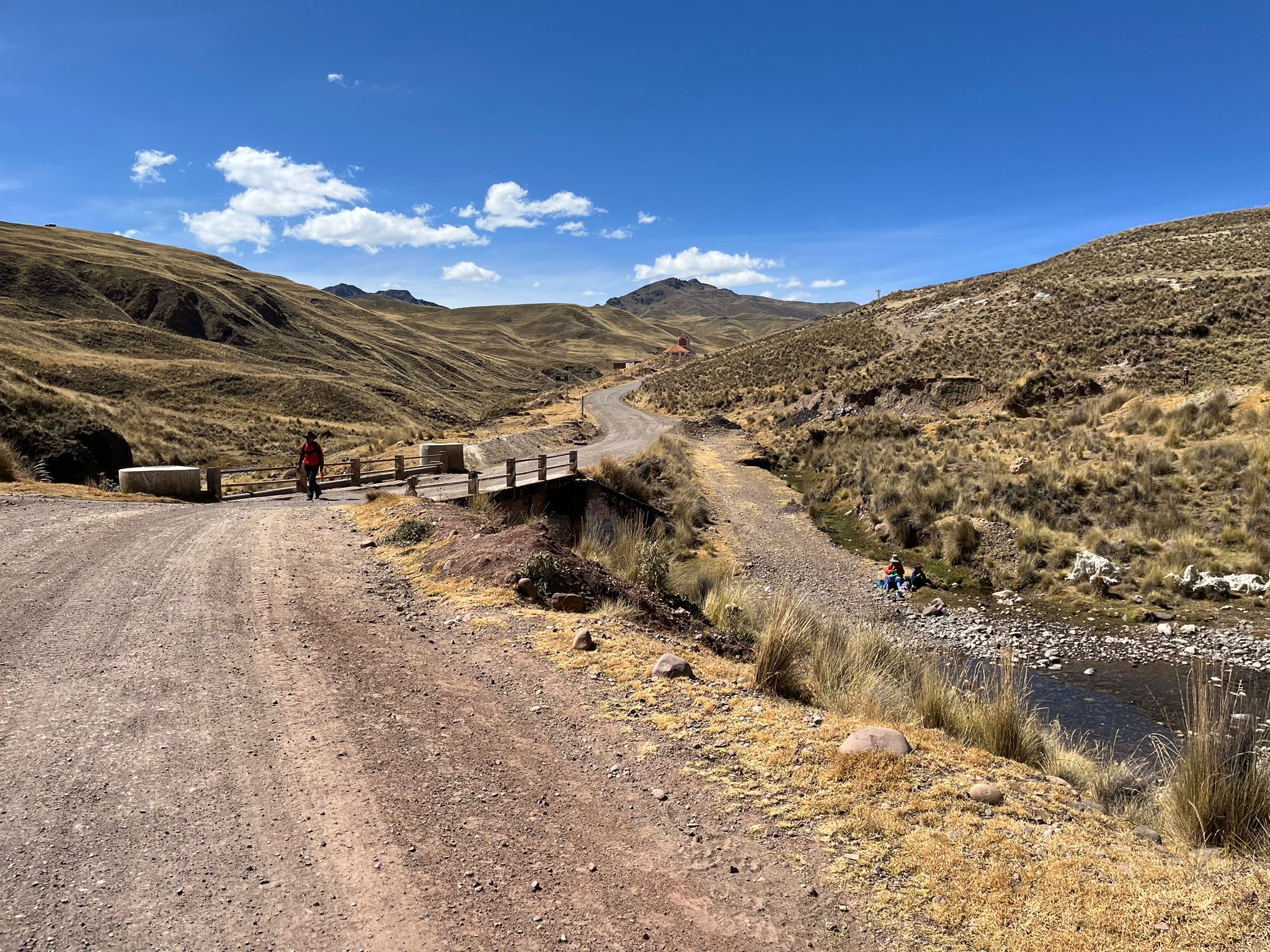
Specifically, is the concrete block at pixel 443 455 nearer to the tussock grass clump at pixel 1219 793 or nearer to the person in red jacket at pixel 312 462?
the person in red jacket at pixel 312 462

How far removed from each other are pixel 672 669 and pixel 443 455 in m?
18.6

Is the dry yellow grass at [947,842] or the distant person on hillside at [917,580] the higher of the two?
the dry yellow grass at [947,842]

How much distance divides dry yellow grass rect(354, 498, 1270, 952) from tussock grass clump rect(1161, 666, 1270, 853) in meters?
0.36

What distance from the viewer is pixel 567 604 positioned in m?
8.15

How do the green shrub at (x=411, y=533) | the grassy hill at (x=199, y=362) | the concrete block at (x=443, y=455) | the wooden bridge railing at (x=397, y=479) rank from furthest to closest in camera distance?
the grassy hill at (x=199, y=362)
the concrete block at (x=443, y=455)
the wooden bridge railing at (x=397, y=479)
the green shrub at (x=411, y=533)

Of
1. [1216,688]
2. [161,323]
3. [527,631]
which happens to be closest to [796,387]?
[1216,688]

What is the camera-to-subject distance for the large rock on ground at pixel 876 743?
472cm

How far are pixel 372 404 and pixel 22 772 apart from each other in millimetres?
66521

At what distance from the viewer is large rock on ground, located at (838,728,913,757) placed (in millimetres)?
4719

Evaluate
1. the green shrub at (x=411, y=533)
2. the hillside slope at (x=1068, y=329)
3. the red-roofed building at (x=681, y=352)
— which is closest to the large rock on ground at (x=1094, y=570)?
the green shrub at (x=411, y=533)

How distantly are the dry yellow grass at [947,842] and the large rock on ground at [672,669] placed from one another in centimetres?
18

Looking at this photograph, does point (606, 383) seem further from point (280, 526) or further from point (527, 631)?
point (527, 631)

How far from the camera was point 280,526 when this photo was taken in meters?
12.4

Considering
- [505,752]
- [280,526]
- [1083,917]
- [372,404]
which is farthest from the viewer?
[372,404]
